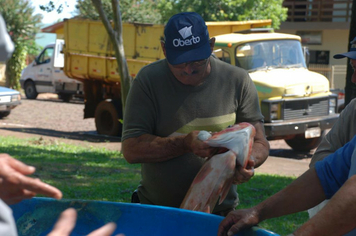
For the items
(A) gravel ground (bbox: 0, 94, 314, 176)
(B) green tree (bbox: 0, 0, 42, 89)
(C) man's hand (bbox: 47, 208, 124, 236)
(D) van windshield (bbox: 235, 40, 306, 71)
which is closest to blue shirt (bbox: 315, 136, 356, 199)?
(C) man's hand (bbox: 47, 208, 124, 236)

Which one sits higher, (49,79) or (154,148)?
(154,148)

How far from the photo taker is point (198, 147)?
2.81 m

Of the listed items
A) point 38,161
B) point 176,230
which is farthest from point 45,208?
point 38,161

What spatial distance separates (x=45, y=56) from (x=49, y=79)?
1.07m

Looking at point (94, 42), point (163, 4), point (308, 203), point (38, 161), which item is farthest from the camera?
point (163, 4)

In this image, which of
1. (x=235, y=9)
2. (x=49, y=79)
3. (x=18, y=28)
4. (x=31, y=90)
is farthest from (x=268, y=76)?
(x=18, y=28)

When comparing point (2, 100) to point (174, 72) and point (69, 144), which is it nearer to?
point (69, 144)

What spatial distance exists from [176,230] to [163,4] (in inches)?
957

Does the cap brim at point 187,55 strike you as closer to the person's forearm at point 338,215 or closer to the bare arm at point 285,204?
the bare arm at point 285,204

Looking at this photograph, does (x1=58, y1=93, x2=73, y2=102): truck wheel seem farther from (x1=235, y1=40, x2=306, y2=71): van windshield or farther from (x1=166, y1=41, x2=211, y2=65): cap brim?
(x1=166, y1=41, x2=211, y2=65): cap brim

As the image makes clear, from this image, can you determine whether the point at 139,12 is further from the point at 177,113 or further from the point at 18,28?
the point at 177,113

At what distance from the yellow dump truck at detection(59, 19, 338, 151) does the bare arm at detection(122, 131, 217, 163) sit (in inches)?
334

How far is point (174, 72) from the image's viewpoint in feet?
10.2

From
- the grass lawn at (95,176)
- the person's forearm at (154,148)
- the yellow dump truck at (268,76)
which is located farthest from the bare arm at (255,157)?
the yellow dump truck at (268,76)
